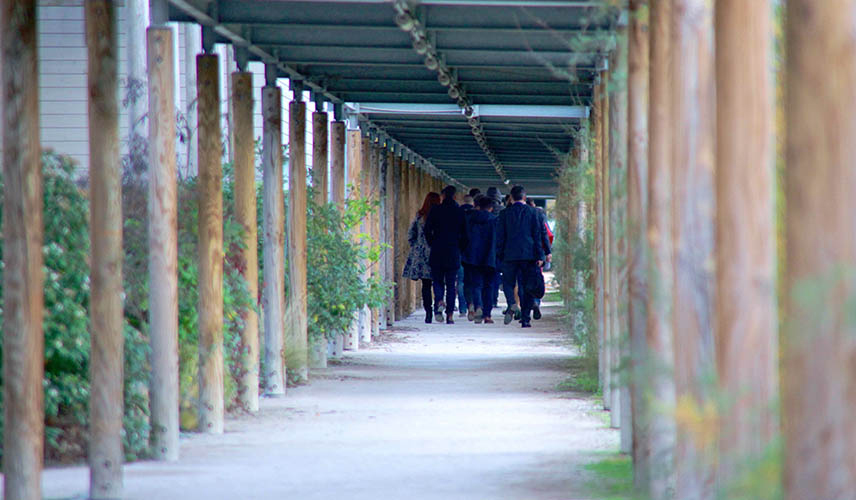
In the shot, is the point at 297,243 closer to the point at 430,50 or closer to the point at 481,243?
the point at 430,50

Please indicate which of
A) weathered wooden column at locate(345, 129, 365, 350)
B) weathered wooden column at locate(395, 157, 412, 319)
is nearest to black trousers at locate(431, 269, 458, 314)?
weathered wooden column at locate(395, 157, 412, 319)

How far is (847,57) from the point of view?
8.80ft

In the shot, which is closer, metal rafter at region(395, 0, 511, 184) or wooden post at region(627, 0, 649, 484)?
wooden post at region(627, 0, 649, 484)

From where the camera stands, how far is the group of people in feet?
59.1

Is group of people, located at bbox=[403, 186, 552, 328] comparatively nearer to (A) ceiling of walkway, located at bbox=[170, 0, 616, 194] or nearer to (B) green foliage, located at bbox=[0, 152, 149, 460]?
(A) ceiling of walkway, located at bbox=[170, 0, 616, 194]

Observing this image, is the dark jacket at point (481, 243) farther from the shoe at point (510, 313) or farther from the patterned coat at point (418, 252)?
the shoe at point (510, 313)

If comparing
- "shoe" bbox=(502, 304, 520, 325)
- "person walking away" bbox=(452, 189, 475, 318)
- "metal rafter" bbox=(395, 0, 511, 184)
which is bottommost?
"shoe" bbox=(502, 304, 520, 325)

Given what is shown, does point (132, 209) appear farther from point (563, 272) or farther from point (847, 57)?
point (563, 272)

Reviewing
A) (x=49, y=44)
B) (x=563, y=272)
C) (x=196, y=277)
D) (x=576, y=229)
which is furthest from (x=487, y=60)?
(x=49, y=44)

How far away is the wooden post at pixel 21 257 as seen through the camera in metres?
5.45

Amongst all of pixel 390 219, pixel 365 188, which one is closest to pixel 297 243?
pixel 365 188

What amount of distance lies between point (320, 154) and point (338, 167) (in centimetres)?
67

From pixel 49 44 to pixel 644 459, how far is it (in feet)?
60.4

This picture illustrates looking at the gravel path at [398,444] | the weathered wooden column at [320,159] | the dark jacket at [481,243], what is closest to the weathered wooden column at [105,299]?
the gravel path at [398,444]
